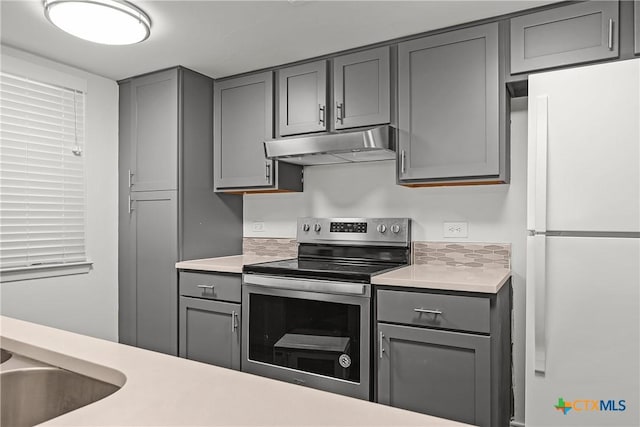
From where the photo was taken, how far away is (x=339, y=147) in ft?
7.76

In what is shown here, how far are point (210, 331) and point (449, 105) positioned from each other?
1.94m

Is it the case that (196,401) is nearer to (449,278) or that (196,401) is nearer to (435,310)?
(435,310)

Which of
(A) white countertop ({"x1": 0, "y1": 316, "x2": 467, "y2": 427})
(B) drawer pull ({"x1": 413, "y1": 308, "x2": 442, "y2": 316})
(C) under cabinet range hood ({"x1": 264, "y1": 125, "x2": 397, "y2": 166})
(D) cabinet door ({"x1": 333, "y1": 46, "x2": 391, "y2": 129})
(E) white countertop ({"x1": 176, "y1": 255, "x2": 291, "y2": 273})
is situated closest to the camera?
(A) white countertop ({"x1": 0, "y1": 316, "x2": 467, "y2": 427})

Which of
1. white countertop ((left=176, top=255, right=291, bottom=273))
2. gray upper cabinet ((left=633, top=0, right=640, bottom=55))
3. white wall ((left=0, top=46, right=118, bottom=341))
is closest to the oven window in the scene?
white countertop ((left=176, top=255, right=291, bottom=273))

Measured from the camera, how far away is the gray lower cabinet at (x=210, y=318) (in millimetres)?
2549

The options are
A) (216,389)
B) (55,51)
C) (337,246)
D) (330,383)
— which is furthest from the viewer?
(337,246)

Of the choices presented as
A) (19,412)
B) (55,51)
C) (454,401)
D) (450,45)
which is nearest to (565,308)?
(454,401)

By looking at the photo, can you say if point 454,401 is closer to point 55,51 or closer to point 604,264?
point 604,264

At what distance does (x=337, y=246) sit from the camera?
9.31 feet

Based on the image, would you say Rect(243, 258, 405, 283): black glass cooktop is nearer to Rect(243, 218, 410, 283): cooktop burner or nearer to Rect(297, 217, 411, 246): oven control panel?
Rect(243, 218, 410, 283): cooktop burner

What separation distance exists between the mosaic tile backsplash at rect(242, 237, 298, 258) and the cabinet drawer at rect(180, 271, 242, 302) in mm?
634

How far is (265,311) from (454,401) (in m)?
1.10

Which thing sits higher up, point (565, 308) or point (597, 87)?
point (597, 87)

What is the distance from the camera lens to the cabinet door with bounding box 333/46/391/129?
2.47 metres
